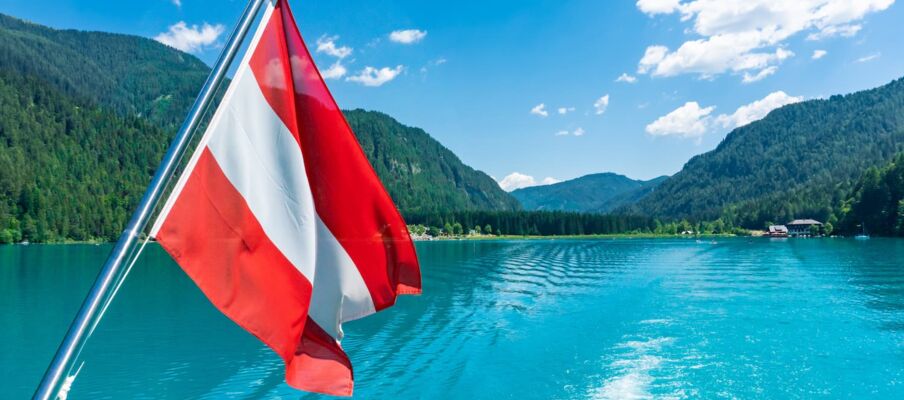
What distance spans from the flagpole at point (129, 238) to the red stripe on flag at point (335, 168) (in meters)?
0.70

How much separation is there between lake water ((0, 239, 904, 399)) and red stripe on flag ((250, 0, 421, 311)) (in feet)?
49.4

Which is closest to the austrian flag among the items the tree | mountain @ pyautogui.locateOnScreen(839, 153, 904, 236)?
the tree

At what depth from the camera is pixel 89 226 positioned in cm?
18525

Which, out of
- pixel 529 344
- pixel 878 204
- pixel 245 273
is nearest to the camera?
pixel 245 273

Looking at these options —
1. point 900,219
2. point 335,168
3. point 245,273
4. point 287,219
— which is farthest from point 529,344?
point 900,219

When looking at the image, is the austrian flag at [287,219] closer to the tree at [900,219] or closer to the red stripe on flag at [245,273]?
the red stripe on flag at [245,273]

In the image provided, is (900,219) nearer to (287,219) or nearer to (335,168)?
(335,168)

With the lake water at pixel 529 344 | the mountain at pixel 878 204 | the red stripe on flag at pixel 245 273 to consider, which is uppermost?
the mountain at pixel 878 204

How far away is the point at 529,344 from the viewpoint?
28859mm

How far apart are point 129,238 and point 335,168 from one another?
7.50ft

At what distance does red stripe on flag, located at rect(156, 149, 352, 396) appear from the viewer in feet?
16.6

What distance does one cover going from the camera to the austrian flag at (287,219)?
5172 millimetres

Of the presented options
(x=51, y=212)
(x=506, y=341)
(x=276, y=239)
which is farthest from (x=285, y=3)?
(x=51, y=212)

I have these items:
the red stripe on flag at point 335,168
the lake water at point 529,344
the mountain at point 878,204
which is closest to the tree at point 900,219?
A: the mountain at point 878,204
